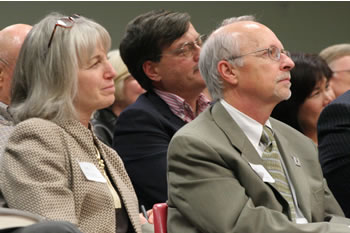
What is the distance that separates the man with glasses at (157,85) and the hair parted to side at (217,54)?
679 millimetres

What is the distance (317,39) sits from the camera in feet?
22.6

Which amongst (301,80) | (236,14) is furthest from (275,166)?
(236,14)

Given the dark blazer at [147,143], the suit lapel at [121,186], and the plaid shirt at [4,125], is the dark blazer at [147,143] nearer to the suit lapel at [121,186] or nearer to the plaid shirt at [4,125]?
the suit lapel at [121,186]

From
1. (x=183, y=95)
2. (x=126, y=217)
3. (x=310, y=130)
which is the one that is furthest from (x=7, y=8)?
(x=126, y=217)

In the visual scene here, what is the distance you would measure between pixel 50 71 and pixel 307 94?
189 cm

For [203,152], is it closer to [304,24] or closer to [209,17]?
[209,17]

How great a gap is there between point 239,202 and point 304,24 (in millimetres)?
4976

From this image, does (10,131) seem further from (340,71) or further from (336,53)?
(336,53)

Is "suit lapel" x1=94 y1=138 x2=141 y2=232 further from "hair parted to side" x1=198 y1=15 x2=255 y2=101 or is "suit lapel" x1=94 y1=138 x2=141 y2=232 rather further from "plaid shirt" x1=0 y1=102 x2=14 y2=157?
"hair parted to side" x1=198 y1=15 x2=255 y2=101

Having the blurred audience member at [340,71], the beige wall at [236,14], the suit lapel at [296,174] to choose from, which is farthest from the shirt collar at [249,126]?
the beige wall at [236,14]

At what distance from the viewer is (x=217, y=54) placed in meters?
2.63

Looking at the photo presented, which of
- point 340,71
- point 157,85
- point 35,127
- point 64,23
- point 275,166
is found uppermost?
point 64,23

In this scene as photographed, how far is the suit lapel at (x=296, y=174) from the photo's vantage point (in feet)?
7.81

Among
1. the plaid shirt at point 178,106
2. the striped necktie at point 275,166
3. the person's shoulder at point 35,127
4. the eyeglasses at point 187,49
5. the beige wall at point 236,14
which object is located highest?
the person's shoulder at point 35,127
